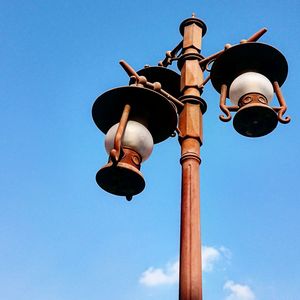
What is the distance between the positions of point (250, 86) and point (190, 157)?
826 mm

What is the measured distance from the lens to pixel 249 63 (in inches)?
176

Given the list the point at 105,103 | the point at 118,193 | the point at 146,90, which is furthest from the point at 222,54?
the point at 118,193

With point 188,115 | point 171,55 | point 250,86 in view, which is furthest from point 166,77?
point 250,86

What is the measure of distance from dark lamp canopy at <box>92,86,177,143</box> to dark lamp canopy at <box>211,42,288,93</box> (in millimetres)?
661

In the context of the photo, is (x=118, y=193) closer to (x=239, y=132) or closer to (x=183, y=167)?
(x=183, y=167)

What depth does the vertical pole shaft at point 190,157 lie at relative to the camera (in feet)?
11.0

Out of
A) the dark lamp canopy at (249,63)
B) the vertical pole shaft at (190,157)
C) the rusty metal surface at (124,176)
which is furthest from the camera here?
the dark lamp canopy at (249,63)

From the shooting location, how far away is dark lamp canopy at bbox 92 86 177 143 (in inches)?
161

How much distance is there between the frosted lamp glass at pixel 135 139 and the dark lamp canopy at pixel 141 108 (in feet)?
0.50

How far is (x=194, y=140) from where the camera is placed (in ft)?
13.5

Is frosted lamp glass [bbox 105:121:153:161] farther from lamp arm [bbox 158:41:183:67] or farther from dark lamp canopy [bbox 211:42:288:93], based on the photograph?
lamp arm [bbox 158:41:183:67]

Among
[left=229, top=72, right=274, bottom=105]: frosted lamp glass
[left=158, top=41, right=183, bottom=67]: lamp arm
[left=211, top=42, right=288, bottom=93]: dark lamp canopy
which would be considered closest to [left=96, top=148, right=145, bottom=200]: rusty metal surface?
[left=229, top=72, right=274, bottom=105]: frosted lamp glass

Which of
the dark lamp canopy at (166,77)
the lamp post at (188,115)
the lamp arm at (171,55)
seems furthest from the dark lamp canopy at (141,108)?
the lamp arm at (171,55)

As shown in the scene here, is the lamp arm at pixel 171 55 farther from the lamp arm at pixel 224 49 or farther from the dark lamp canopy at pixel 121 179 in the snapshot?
the dark lamp canopy at pixel 121 179
